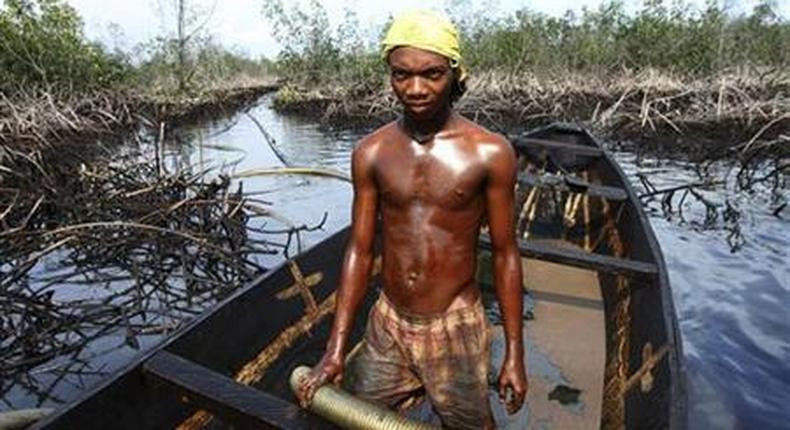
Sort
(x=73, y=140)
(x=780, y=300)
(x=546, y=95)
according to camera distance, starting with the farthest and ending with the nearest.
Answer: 1. (x=546, y=95)
2. (x=73, y=140)
3. (x=780, y=300)

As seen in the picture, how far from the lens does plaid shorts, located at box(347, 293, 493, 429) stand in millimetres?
2348

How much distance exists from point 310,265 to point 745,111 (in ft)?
44.5

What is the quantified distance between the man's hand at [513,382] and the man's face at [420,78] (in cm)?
95

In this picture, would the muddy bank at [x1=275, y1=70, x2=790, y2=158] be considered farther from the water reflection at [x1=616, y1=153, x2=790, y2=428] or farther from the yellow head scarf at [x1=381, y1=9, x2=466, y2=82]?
the yellow head scarf at [x1=381, y1=9, x2=466, y2=82]

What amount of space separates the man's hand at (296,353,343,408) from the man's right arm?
13 mm

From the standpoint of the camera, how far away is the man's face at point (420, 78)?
6.52 feet

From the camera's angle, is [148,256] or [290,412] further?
[148,256]

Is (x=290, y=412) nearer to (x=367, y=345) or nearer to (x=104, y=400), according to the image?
(x=367, y=345)

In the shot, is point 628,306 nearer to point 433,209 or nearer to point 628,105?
point 433,209

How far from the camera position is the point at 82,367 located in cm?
439

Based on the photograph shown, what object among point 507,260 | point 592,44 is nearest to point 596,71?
point 592,44

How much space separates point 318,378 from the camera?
211 cm

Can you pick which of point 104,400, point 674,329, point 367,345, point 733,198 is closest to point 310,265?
point 367,345

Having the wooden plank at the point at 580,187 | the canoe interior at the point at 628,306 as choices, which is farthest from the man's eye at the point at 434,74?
the wooden plank at the point at 580,187
